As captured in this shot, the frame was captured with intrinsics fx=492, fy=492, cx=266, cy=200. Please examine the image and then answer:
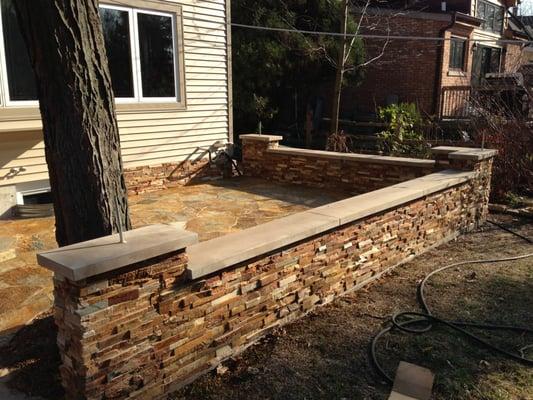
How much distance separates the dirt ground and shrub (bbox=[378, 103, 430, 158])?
5683 mm

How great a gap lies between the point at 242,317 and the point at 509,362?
5.83 feet

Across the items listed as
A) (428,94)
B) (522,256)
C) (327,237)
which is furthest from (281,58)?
(327,237)

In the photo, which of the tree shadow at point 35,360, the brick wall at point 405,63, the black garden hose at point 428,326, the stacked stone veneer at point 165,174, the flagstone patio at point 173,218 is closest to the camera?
the tree shadow at point 35,360

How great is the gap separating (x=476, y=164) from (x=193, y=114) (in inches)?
180

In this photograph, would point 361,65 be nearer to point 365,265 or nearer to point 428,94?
point 428,94

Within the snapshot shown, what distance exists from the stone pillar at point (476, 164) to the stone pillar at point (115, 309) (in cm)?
461

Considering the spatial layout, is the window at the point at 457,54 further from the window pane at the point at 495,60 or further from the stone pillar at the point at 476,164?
the stone pillar at the point at 476,164

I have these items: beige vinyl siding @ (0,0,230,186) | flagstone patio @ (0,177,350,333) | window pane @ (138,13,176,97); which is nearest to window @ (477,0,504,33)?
beige vinyl siding @ (0,0,230,186)

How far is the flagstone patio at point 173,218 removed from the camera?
3869mm

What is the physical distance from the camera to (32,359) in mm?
3016

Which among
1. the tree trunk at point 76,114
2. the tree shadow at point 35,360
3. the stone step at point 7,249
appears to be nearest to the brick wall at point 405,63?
the stone step at point 7,249

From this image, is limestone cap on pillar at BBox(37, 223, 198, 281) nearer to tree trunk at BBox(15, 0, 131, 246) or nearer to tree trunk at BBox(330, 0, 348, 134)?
tree trunk at BBox(15, 0, 131, 246)

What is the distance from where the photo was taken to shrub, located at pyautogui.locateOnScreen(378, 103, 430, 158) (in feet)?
32.9

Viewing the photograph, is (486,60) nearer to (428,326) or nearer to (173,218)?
(173,218)
